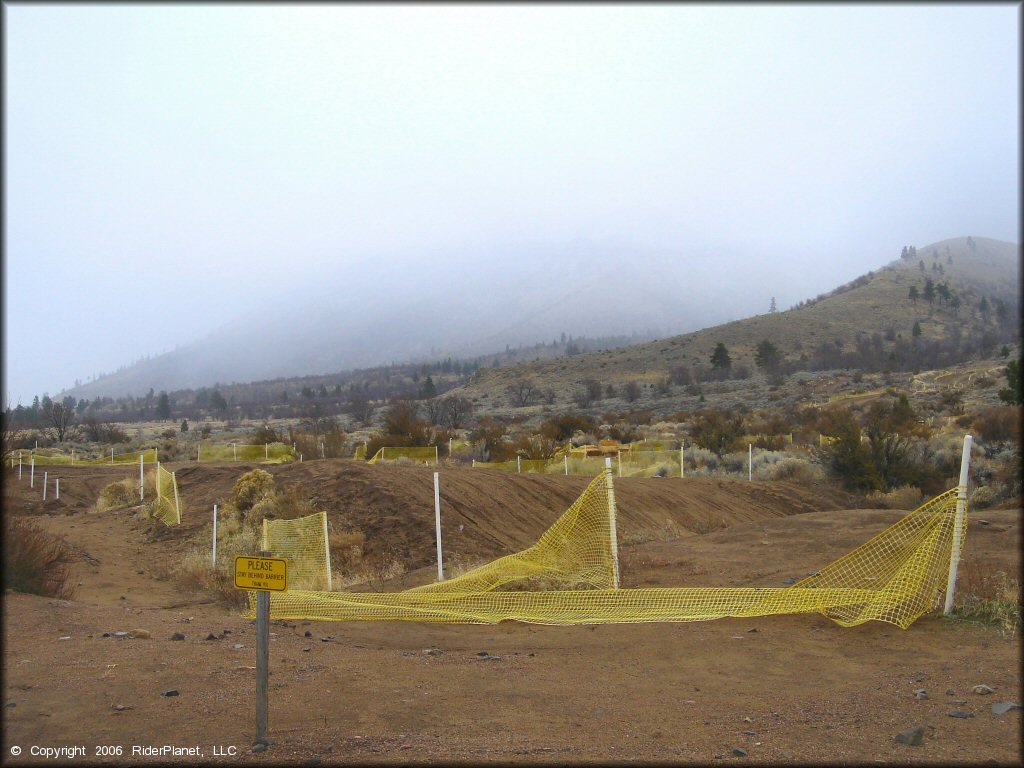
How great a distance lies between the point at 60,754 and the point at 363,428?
167ft

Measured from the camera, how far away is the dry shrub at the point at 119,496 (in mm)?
27250

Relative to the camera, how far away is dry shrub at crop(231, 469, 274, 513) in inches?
850

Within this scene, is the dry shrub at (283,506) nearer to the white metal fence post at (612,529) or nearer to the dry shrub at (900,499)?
the white metal fence post at (612,529)

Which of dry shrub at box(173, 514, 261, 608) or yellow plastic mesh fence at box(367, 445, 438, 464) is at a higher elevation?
yellow plastic mesh fence at box(367, 445, 438, 464)

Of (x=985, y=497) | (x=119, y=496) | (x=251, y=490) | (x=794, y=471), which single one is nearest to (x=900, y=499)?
(x=985, y=497)

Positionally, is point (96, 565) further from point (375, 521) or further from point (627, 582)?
point (627, 582)

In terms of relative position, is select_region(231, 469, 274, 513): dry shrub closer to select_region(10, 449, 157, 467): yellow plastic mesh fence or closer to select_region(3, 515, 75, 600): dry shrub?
select_region(3, 515, 75, 600): dry shrub

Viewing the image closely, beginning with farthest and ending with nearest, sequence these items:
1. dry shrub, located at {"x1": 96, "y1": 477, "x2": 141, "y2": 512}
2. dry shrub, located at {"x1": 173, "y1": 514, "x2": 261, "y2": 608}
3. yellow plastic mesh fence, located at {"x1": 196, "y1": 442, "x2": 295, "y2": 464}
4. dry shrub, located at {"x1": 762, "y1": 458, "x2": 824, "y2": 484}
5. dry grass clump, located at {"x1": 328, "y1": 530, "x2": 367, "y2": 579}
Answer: yellow plastic mesh fence, located at {"x1": 196, "y1": 442, "x2": 295, "y2": 464} → dry shrub, located at {"x1": 762, "y1": 458, "x2": 824, "y2": 484} → dry shrub, located at {"x1": 96, "y1": 477, "x2": 141, "y2": 512} → dry grass clump, located at {"x1": 328, "y1": 530, "x2": 367, "y2": 579} → dry shrub, located at {"x1": 173, "y1": 514, "x2": 261, "y2": 608}

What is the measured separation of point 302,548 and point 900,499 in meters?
16.9

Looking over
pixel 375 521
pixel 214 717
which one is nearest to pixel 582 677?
pixel 214 717

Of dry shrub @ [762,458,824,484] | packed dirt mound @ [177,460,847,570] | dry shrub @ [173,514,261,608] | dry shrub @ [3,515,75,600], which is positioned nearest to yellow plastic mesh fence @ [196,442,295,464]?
packed dirt mound @ [177,460,847,570]

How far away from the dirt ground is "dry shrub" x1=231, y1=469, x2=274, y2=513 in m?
7.61

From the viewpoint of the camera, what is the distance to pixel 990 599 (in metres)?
9.37

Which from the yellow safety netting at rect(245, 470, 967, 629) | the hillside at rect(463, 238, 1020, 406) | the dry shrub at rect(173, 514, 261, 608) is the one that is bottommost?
the dry shrub at rect(173, 514, 261, 608)
